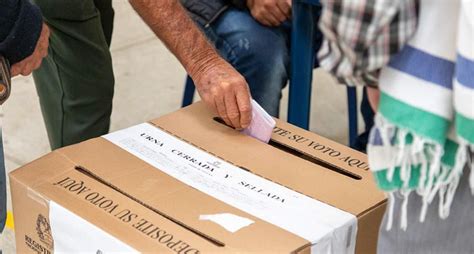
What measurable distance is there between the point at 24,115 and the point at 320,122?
0.94 metres

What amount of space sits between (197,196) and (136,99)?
1.44m

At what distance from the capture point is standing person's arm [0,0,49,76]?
116 centimetres

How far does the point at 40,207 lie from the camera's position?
1.14m

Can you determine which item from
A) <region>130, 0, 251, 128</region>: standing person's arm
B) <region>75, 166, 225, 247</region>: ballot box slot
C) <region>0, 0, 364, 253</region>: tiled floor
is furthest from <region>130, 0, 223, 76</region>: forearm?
<region>0, 0, 364, 253</region>: tiled floor

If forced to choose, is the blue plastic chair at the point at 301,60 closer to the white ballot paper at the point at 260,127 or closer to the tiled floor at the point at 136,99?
the white ballot paper at the point at 260,127

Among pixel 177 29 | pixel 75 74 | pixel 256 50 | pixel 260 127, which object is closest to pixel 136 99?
pixel 75 74

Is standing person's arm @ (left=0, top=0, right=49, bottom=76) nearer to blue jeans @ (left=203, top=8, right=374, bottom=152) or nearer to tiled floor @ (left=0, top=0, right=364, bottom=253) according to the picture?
blue jeans @ (left=203, top=8, right=374, bottom=152)

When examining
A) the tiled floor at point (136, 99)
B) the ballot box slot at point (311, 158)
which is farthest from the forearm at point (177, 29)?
the tiled floor at point (136, 99)

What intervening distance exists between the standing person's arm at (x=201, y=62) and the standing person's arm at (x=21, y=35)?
24 cm

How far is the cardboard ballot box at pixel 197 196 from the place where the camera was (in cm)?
105

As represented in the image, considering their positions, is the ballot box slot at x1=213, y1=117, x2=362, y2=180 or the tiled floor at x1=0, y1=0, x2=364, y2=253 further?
the tiled floor at x1=0, y1=0, x2=364, y2=253

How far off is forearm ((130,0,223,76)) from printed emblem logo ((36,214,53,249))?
428 mm

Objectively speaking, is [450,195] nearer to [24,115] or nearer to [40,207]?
[40,207]

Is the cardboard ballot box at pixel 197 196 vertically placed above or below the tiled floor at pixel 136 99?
above
